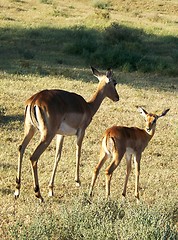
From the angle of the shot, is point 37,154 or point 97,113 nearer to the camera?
point 37,154

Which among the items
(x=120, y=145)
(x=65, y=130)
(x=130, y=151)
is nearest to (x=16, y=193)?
(x=65, y=130)

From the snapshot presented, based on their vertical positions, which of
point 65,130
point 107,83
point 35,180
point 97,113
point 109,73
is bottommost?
point 97,113

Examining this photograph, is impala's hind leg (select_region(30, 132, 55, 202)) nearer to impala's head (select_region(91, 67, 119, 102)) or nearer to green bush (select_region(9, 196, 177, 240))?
green bush (select_region(9, 196, 177, 240))

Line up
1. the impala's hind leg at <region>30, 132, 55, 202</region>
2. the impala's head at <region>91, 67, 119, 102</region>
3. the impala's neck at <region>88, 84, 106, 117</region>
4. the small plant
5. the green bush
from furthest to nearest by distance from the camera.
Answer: the small plant, the impala's head at <region>91, 67, 119, 102</region>, the impala's neck at <region>88, 84, 106, 117</region>, the impala's hind leg at <region>30, 132, 55, 202</region>, the green bush

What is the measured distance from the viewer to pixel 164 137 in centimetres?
1101

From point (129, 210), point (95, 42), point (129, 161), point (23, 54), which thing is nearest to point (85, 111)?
point (129, 161)

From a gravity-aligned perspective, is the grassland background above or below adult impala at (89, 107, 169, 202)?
below

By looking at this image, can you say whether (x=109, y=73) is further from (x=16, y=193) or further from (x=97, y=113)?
(x=97, y=113)

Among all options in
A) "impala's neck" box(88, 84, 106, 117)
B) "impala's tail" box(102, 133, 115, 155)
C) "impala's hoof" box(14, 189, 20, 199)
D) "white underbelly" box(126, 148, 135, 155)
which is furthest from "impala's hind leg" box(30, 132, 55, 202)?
"impala's neck" box(88, 84, 106, 117)

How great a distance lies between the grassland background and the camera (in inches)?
218

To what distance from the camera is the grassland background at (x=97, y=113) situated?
5547 millimetres

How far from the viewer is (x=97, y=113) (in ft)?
41.0

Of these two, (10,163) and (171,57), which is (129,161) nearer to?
(10,163)

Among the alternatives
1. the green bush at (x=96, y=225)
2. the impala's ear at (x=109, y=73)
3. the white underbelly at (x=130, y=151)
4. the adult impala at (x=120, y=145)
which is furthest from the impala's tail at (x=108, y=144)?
the impala's ear at (x=109, y=73)
